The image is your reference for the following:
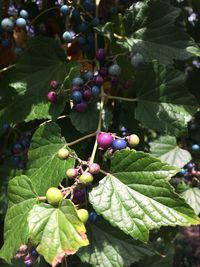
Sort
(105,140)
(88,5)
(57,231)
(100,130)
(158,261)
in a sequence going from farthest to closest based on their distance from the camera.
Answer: (158,261) < (88,5) < (100,130) < (105,140) < (57,231)

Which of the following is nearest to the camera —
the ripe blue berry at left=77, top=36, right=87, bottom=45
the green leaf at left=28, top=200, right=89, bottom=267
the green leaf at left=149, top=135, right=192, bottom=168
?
the green leaf at left=28, top=200, right=89, bottom=267

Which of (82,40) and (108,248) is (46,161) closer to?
(108,248)

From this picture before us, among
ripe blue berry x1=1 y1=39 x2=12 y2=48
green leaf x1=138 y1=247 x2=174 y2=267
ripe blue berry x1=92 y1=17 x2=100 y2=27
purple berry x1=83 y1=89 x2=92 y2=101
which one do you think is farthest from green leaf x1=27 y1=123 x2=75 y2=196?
green leaf x1=138 y1=247 x2=174 y2=267

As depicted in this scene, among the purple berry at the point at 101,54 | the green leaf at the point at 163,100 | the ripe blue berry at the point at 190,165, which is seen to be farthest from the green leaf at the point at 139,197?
the ripe blue berry at the point at 190,165

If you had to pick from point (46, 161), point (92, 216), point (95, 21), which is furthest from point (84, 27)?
point (92, 216)

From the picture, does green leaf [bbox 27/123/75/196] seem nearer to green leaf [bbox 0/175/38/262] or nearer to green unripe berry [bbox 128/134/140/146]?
green leaf [bbox 0/175/38/262]
